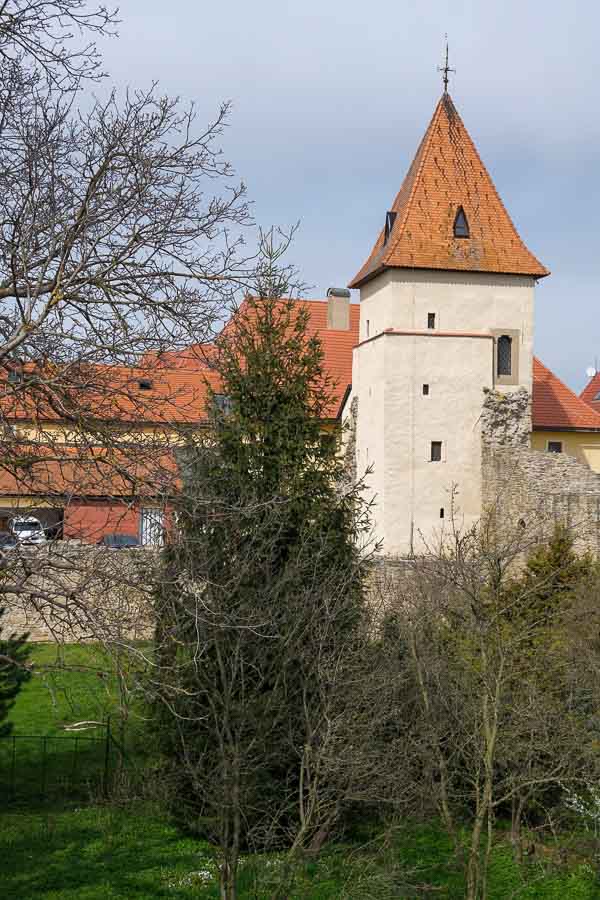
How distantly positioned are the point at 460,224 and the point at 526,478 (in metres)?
6.48

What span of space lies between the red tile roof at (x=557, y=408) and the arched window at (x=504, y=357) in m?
3.40

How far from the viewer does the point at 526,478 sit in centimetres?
2609

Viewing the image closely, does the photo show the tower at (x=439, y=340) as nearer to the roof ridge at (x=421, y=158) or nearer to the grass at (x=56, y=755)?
the roof ridge at (x=421, y=158)

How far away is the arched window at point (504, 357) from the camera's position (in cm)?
2761

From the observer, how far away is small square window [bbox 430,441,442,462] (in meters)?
26.8

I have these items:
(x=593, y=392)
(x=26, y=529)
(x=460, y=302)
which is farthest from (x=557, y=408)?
(x=26, y=529)

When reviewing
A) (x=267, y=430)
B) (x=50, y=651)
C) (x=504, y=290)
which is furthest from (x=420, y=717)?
(x=504, y=290)

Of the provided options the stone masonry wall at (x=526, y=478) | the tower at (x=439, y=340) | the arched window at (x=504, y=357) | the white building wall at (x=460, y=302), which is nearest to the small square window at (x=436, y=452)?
the tower at (x=439, y=340)

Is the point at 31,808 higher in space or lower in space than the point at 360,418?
lower

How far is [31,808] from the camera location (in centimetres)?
1352

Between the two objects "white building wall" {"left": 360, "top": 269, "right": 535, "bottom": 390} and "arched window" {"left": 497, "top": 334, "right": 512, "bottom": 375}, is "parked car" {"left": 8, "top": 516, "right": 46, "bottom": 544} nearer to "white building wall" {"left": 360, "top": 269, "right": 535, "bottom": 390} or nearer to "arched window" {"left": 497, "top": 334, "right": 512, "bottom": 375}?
"white building wall" {"left": 360, "top": 269, "right": 535, "bottom": 390}

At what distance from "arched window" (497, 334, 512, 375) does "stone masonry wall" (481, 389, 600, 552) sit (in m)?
0.61

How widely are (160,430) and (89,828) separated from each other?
7.00 metres

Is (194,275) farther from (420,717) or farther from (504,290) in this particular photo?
(504,290)
